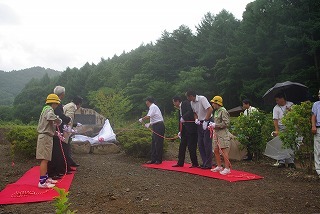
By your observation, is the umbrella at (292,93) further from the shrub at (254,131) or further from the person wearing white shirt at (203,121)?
the person wearing white shirt at (203,121)

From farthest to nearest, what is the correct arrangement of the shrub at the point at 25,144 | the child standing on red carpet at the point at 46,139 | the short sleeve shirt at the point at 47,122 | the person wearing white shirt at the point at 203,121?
1. the shrub at the point at 25,144
2. the person wearing white shirt at the point at 203,121
3. the short sleeve shirt at the point at 47,122
4. the child standing on red carpet at the point at 46,139

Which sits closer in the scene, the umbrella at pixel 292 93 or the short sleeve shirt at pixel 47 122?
the short sleeve shirt at pixel 47 122

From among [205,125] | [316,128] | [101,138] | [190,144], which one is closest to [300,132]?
[316,128]

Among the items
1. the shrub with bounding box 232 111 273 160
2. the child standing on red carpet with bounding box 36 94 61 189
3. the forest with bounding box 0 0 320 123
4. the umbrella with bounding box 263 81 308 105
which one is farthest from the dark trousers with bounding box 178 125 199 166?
the forest with bounding box 0 0 320 123

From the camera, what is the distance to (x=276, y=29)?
2236cm

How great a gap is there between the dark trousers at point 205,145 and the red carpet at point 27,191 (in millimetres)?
2857

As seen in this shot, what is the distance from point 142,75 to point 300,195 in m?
33.4

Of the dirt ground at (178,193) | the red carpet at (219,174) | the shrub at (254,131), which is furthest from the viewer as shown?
the shrub at (254,131)

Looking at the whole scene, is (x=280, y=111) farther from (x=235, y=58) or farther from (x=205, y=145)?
(x=235, y=58)

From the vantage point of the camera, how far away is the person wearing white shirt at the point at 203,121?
6.61 metres

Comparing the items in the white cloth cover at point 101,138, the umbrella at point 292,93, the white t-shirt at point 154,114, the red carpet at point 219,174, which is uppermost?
the umbrella at point 292,93

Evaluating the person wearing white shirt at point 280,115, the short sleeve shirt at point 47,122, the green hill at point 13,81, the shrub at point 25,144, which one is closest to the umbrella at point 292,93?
the person wearing white shirt at point 280,115

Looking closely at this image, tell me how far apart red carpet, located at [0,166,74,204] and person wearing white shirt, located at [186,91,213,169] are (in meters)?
2.87

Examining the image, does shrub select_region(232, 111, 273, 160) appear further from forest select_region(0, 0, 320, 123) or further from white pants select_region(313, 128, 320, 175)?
forest select_region(0, 0, 320, 123)
